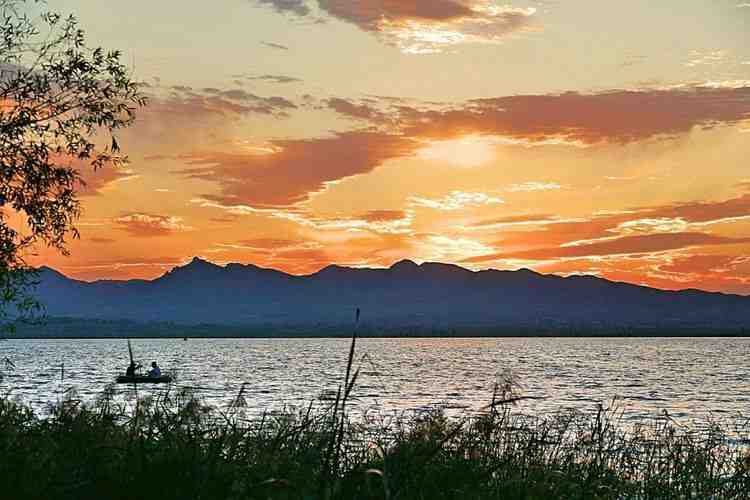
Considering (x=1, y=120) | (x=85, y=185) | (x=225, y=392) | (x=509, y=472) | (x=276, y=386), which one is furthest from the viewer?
(x=276, y=386)

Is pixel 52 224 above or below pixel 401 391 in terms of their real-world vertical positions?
above

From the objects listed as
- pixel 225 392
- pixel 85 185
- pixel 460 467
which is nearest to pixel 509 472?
pixel 460 467

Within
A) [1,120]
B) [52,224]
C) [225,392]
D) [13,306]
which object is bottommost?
[225,392]

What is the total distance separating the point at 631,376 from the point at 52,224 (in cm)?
12772

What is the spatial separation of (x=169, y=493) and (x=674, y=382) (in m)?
122

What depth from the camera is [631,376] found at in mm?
141500

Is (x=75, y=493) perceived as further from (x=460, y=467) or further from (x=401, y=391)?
(x=401, y=391)

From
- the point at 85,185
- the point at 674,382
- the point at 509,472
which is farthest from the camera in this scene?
the point at 674,382

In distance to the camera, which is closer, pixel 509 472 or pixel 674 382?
pixel 509 472

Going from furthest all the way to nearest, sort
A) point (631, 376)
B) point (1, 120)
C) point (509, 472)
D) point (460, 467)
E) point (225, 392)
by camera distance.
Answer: point (631, 376) → point (225, 392) → point (1, 120) → point (509, 472) → point (460, 467)

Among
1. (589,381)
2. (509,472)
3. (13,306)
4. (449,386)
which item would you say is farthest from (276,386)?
(509,472)

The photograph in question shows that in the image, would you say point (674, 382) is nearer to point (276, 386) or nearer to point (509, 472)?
point (276, 386)

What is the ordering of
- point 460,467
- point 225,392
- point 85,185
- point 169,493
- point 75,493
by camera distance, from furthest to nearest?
point 225,392 → point 85,185 → point 460,467 → point 75,493 → point 169,493

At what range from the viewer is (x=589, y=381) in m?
124
